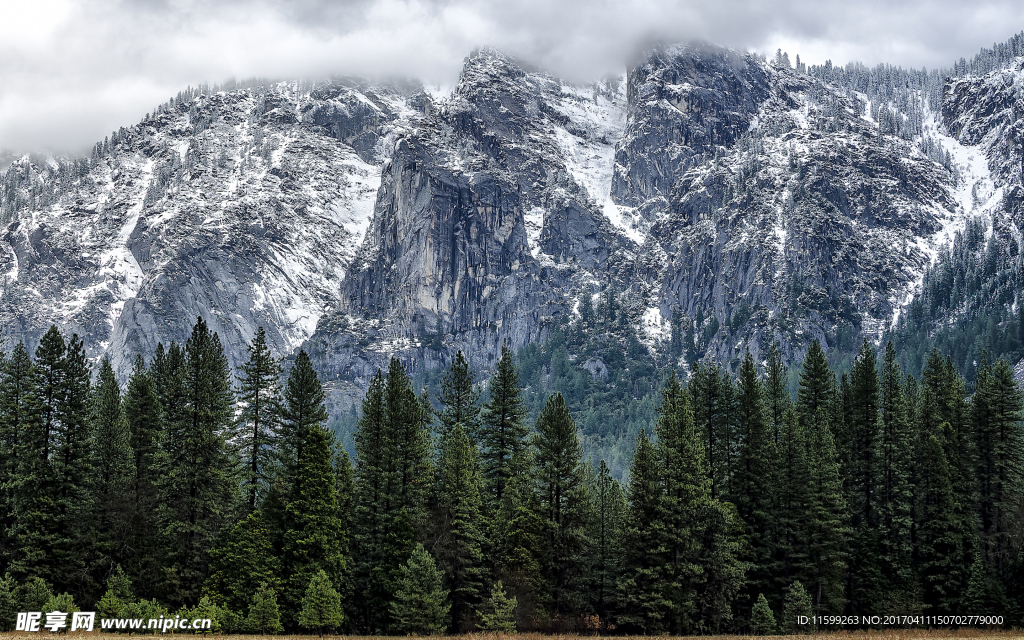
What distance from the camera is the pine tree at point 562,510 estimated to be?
61688 millimetres

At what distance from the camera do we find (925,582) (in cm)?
6825

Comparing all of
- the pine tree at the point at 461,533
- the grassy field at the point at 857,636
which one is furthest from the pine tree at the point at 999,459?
the pine tree at the point at 461,533

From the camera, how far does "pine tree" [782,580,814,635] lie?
2384 inches

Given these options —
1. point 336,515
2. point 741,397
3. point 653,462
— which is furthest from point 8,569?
point 741,397

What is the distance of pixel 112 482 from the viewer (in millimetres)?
62906

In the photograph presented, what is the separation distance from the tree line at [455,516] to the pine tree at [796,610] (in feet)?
0.47

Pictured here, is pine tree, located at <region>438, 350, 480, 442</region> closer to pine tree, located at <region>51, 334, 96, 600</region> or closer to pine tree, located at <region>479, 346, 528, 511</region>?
pine tree, located at <region>479, 346, 528, 511</region>

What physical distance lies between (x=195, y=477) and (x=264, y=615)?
10.5 meters

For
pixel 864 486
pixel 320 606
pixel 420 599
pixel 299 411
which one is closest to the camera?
pixel 320 606

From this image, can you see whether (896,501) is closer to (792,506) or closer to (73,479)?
(792,506)

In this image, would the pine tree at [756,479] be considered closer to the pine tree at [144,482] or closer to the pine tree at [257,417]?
the pine tree at [257,417]

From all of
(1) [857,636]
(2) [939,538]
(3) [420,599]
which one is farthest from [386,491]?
(2) [939,538]

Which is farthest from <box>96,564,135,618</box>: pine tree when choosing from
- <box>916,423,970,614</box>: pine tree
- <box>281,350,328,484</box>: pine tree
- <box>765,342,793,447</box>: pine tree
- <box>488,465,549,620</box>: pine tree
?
<box>916,423,970,614</box>: pine tree

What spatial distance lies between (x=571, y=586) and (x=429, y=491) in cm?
1066
